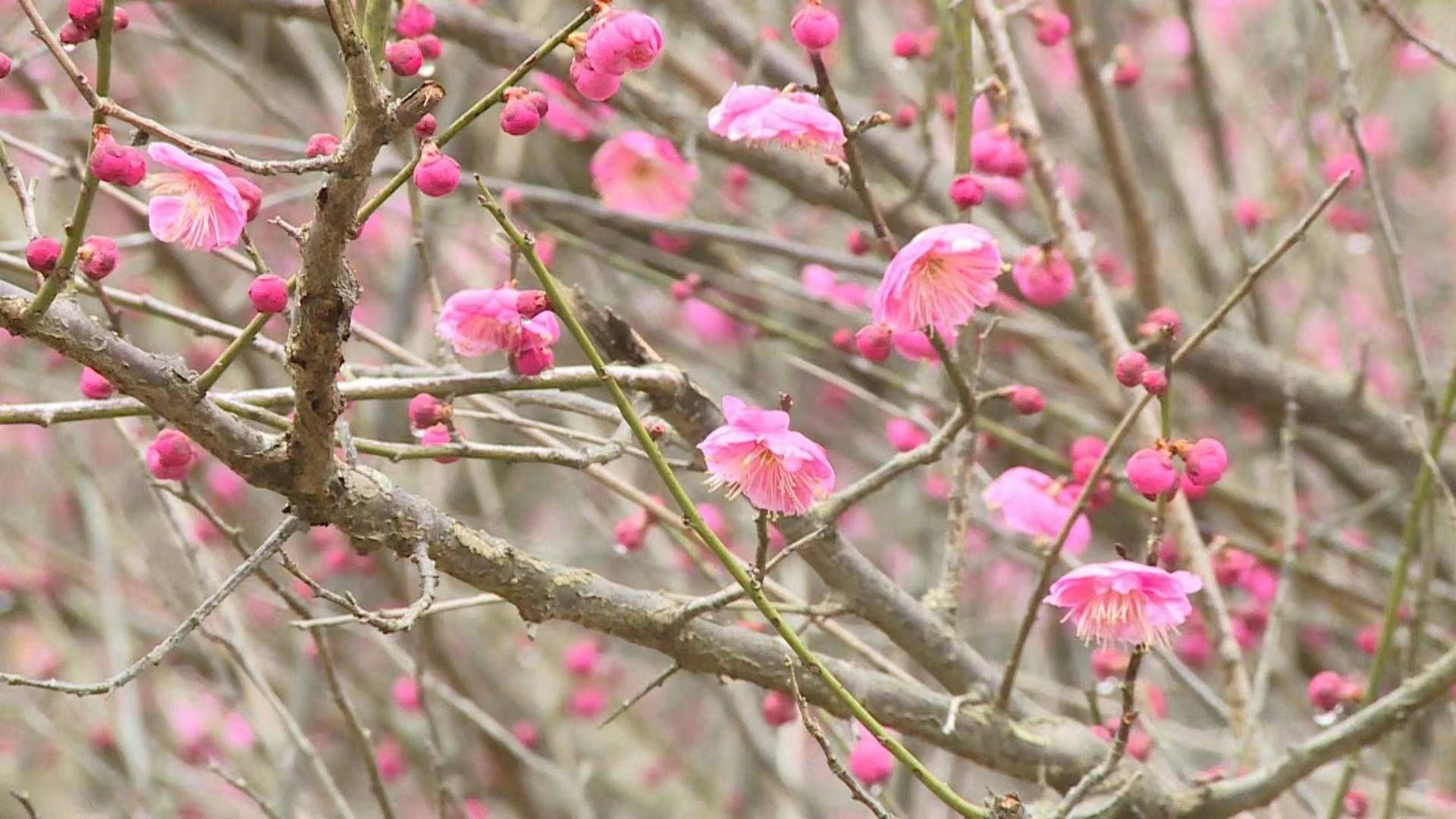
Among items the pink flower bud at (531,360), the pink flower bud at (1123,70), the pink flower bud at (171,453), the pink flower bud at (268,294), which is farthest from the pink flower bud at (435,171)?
the pink flower bud at (1123,70)

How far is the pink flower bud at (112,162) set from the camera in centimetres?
Result: 115

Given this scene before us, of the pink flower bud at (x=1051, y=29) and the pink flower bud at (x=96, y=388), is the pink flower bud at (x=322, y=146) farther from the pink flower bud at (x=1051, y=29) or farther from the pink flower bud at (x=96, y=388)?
the pink flower bud at (x=1051, y=29)

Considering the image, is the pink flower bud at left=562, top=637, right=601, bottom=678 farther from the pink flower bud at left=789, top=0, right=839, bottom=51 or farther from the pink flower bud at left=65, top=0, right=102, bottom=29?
the pink flower bud at left=65, top=0, right=102, bottom=29

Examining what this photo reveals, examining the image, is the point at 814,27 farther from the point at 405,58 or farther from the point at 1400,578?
the point at 1400,578

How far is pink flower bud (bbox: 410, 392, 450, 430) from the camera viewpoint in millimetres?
1418

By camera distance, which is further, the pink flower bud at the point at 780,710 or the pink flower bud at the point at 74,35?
the pink flower bud at the point at 780,710

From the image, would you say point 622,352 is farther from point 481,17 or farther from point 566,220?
point 566,220

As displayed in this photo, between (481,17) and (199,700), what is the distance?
6.74 ft

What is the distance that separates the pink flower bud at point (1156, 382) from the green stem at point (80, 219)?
0.90m

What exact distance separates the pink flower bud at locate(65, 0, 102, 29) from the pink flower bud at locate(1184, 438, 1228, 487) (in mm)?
984

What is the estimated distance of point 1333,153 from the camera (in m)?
3.69

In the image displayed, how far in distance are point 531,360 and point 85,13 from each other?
48 cm

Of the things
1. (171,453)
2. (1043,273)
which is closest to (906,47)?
(1043,273)

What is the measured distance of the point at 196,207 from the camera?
4.36ft
